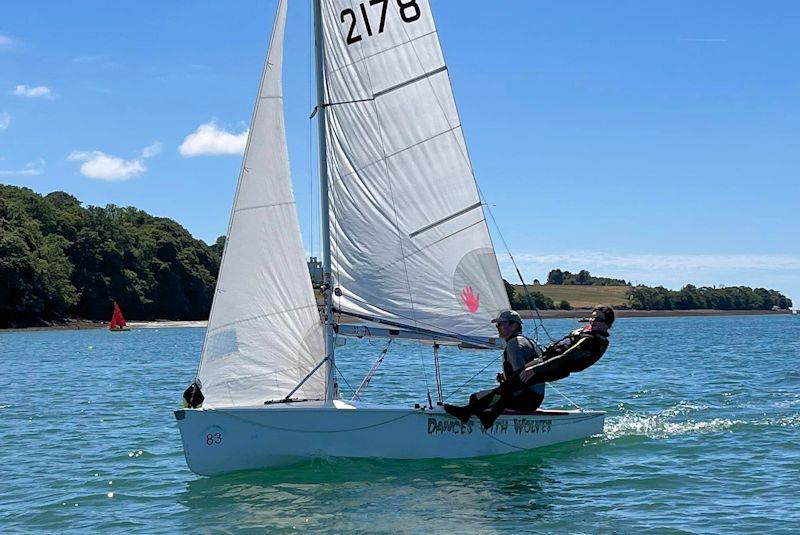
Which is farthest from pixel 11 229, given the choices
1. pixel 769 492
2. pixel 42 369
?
pixel 769 492

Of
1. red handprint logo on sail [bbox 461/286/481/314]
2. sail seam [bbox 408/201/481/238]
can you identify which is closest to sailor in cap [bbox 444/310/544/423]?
red handprint logo on sail [bbox 461/286/481/314]

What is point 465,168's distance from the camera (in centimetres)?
1483

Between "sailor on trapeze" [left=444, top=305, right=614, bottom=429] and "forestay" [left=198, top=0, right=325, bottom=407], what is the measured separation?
2277 millimetres

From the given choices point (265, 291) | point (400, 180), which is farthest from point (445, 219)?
point (265, 291)

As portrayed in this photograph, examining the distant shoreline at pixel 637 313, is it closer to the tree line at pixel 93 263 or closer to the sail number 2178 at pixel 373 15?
the tree line at pixel 93 263

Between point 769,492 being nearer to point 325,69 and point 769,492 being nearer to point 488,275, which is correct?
Answer: point 488,275

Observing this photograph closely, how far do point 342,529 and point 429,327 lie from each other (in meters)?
4.06

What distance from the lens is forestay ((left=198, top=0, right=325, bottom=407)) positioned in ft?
43.5

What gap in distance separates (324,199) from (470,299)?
2639 millimetres

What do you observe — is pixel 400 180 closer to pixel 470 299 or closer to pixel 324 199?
pixel 324 199

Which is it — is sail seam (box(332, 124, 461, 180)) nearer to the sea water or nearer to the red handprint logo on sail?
the red handprint logo on sail

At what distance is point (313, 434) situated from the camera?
13062mm

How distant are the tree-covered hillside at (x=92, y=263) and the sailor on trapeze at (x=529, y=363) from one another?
236ft

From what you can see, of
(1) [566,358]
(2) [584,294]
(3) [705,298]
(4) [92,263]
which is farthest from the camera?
(3) [705,298]
